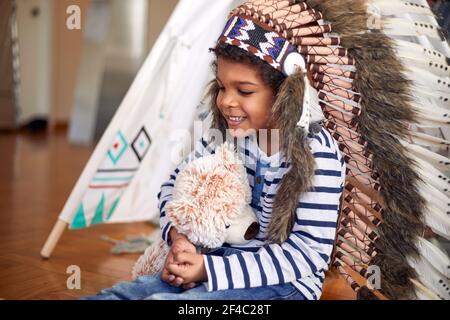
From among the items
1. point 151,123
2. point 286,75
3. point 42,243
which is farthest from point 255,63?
point 42,243

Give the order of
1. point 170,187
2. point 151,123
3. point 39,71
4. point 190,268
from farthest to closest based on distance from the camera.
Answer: point 39,71 < point 151,123 < point 170,187 < point 190,268

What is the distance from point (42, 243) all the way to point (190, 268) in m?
0.87

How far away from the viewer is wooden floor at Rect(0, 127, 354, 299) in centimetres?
128

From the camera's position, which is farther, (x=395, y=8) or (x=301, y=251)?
(x=395, y=8)

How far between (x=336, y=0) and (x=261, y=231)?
42 cm

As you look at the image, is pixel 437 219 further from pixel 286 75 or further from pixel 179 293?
pixel 179 293

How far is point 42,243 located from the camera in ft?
5.37

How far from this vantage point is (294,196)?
3.06 feet

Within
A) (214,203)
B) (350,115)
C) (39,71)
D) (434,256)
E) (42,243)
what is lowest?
(42,243)

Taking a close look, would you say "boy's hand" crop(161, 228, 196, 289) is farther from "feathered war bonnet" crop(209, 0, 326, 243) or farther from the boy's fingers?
"feathered war bonnet" crop(209, 0, 326, 243)

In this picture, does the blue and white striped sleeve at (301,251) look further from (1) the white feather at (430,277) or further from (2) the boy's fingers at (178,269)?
(1) the white feather at (430,277)

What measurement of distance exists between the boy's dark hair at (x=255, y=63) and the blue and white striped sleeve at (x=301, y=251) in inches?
5.4

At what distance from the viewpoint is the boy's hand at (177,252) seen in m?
0.92

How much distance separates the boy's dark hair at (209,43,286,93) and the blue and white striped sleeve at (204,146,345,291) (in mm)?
136
